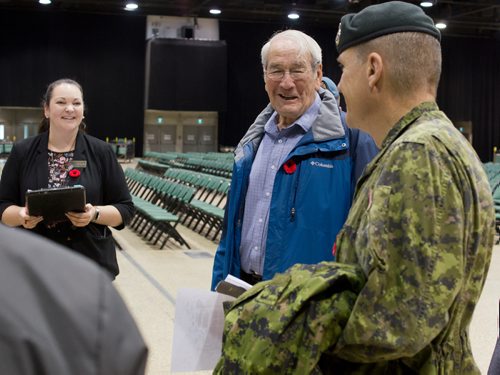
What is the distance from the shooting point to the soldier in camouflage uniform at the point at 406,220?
4.95ft

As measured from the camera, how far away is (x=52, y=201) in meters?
3.12

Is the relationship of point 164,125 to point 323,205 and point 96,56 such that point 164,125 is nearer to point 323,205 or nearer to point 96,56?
point 96,56

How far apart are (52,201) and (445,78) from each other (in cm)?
3494

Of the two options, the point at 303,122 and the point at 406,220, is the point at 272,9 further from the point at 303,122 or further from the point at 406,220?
the point at 406,220

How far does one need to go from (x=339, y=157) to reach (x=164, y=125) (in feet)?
101

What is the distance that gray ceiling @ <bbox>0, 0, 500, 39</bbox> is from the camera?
28484 mm

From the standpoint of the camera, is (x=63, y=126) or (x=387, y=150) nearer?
(x=387, y=150)

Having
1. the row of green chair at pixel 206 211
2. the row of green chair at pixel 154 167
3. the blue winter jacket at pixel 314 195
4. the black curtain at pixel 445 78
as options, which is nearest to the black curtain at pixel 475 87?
the black curtain at pixel 445 78

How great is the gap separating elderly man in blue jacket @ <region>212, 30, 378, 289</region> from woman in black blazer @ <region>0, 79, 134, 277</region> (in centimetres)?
83

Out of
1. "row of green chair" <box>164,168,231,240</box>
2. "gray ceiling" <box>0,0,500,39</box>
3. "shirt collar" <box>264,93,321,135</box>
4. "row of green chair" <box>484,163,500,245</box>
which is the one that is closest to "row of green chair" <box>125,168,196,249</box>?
"row of green chair" <box>164,168,231,240</box>

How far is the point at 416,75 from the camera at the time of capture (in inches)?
66.5

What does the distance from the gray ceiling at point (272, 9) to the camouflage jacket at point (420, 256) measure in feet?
84.0

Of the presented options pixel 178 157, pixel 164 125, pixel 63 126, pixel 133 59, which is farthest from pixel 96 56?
pixel 63 126

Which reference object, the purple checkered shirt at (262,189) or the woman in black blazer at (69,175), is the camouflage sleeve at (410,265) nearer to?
the purple checkered shirt at (262,189)
